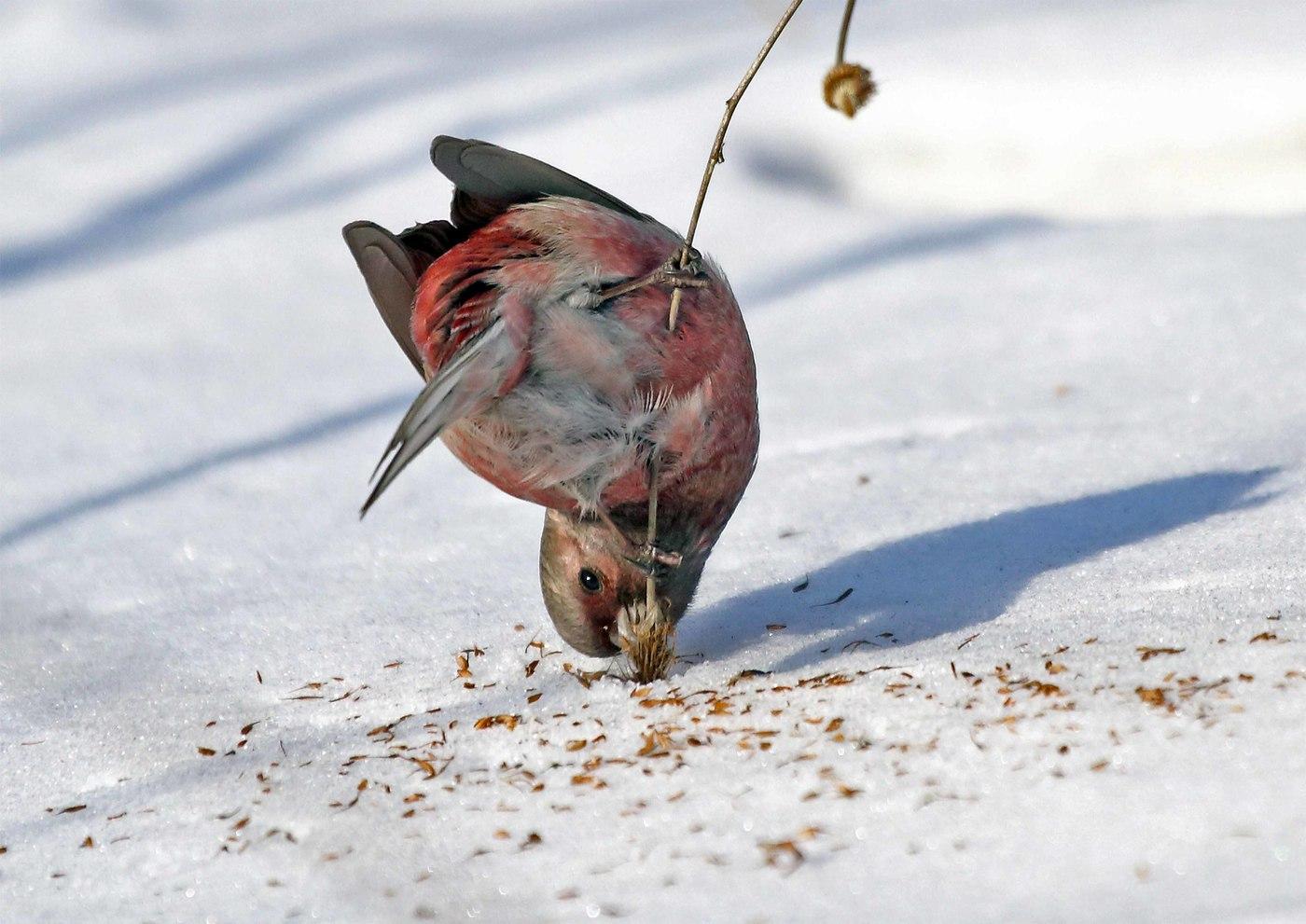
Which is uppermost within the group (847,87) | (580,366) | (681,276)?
(847,87)

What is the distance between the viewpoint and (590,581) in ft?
8.41

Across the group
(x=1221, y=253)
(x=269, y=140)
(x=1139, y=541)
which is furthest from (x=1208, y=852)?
(x=269, y=140)

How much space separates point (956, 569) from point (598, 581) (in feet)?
2.51

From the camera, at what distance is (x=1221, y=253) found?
4.72 metres

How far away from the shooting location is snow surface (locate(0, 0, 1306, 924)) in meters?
1.93

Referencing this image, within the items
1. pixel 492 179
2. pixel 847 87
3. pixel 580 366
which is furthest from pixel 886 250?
pixel 580 366

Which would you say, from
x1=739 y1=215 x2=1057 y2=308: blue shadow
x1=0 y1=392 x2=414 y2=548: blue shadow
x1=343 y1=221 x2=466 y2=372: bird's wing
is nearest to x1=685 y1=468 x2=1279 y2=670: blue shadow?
x1=343 y1=221 x2=466 y2=372: bird's wing

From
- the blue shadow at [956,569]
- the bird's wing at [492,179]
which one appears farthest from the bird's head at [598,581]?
the bird's wing at [492,179]

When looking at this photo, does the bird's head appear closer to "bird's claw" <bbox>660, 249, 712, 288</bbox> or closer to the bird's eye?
the bird's eye

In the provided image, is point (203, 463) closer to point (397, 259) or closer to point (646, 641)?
point (397, 259)

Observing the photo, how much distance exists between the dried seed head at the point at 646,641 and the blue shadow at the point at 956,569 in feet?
0.59

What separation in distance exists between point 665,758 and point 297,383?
283cm

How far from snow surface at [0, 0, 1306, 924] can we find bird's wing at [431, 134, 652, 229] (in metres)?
0.79

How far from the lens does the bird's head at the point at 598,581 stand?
2539 mm
